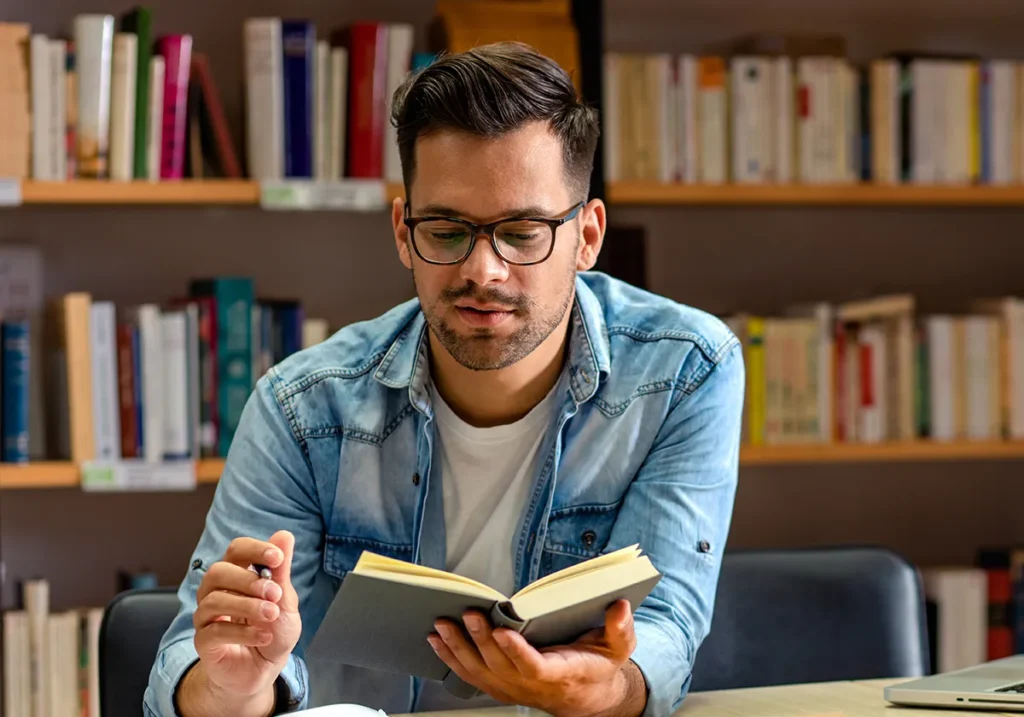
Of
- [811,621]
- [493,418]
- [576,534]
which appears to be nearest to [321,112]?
[493,418]

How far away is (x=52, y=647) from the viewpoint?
2.27 metres

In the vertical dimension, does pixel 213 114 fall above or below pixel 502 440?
above

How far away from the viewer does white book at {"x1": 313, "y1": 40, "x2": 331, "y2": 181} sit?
2.31 meters

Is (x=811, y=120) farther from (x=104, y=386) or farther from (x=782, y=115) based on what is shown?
(x=104, y=386)

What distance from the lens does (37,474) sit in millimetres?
2197

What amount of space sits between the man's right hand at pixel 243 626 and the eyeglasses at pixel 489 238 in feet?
1.20

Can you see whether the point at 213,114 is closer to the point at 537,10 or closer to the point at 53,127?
the point at 53,127

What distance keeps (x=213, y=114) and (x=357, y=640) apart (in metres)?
1.36

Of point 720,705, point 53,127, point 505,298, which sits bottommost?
point 720,705

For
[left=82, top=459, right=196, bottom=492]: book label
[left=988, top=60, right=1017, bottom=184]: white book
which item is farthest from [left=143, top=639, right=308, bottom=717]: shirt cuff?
[left=988, top=60, right=1017, bottom=184]: white book

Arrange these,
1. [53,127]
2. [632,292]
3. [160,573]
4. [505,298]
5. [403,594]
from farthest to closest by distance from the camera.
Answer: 1. [160,573]
2. [53,127]
3. [632,292]
4. [505,298]
5. [403,594]

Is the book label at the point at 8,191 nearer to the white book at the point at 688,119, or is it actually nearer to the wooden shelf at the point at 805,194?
the wooden shelf at the point at 805,194

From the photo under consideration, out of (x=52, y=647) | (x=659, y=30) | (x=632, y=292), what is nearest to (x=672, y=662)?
(x=632, y=292)

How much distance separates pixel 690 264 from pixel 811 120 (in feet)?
1.28
